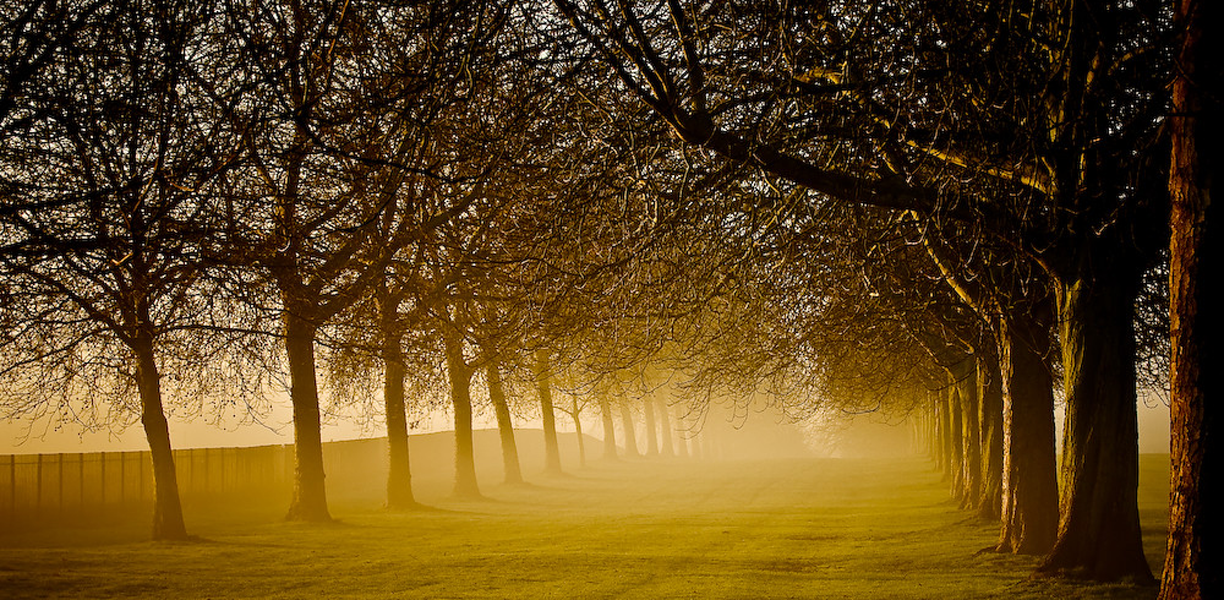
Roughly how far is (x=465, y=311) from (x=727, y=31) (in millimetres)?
10276

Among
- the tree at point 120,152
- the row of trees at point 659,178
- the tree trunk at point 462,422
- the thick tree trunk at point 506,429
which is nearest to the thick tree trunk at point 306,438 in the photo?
the row of trees at point 659,178

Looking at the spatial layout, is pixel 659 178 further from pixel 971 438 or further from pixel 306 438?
pixel 971 438

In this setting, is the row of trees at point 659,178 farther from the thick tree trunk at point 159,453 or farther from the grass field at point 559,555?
the grass field at point 559,555

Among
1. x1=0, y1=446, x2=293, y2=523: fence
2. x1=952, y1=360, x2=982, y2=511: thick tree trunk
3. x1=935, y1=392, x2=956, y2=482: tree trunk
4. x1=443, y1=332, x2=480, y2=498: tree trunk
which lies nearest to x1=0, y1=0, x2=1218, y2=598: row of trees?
x1=952, y1=360, x2=982, y2=511: thick tree trunk

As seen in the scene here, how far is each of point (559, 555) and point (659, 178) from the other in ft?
24.6

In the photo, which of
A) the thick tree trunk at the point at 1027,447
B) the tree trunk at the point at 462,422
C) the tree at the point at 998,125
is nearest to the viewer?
the tree at the point at 998,125

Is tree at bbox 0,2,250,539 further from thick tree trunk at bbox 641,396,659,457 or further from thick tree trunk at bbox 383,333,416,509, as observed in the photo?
thick tree trunk at bbox 641,396,659,457

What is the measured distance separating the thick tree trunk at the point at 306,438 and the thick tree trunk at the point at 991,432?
13.9m

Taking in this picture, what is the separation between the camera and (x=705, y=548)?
17.5m

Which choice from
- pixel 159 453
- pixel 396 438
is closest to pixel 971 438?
pixel 396 438

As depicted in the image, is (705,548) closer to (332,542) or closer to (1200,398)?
(332,542)

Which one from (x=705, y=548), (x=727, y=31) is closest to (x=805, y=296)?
(x=705, y=548)

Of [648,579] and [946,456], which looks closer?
[648,579]

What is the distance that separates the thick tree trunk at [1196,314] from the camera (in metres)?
6.95
